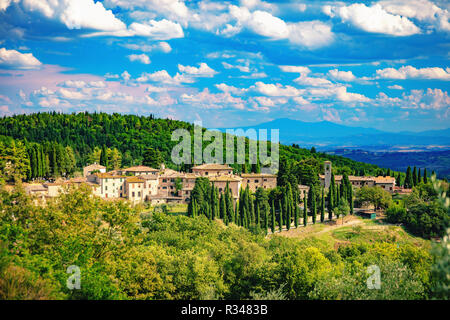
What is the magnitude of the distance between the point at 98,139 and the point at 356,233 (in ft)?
213

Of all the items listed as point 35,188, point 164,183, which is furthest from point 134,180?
point 35,188

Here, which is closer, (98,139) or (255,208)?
(255,208)

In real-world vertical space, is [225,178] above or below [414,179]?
above

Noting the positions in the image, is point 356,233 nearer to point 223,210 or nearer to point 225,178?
point 223,210

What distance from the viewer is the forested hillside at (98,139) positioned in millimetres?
67125

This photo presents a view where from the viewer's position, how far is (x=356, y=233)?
44.1 meters

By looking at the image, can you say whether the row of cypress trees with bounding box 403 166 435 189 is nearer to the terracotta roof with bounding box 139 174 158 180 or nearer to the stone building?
the stone building

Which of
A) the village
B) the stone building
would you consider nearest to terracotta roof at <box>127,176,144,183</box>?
the village

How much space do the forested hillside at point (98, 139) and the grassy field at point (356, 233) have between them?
662 inches

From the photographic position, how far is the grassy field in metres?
42.6

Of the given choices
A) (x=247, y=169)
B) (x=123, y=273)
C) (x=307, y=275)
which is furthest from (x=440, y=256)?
(x=247, y=169)

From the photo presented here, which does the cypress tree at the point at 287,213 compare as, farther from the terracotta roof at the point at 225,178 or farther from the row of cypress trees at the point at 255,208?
the terracotta roof at the point at 225,178
